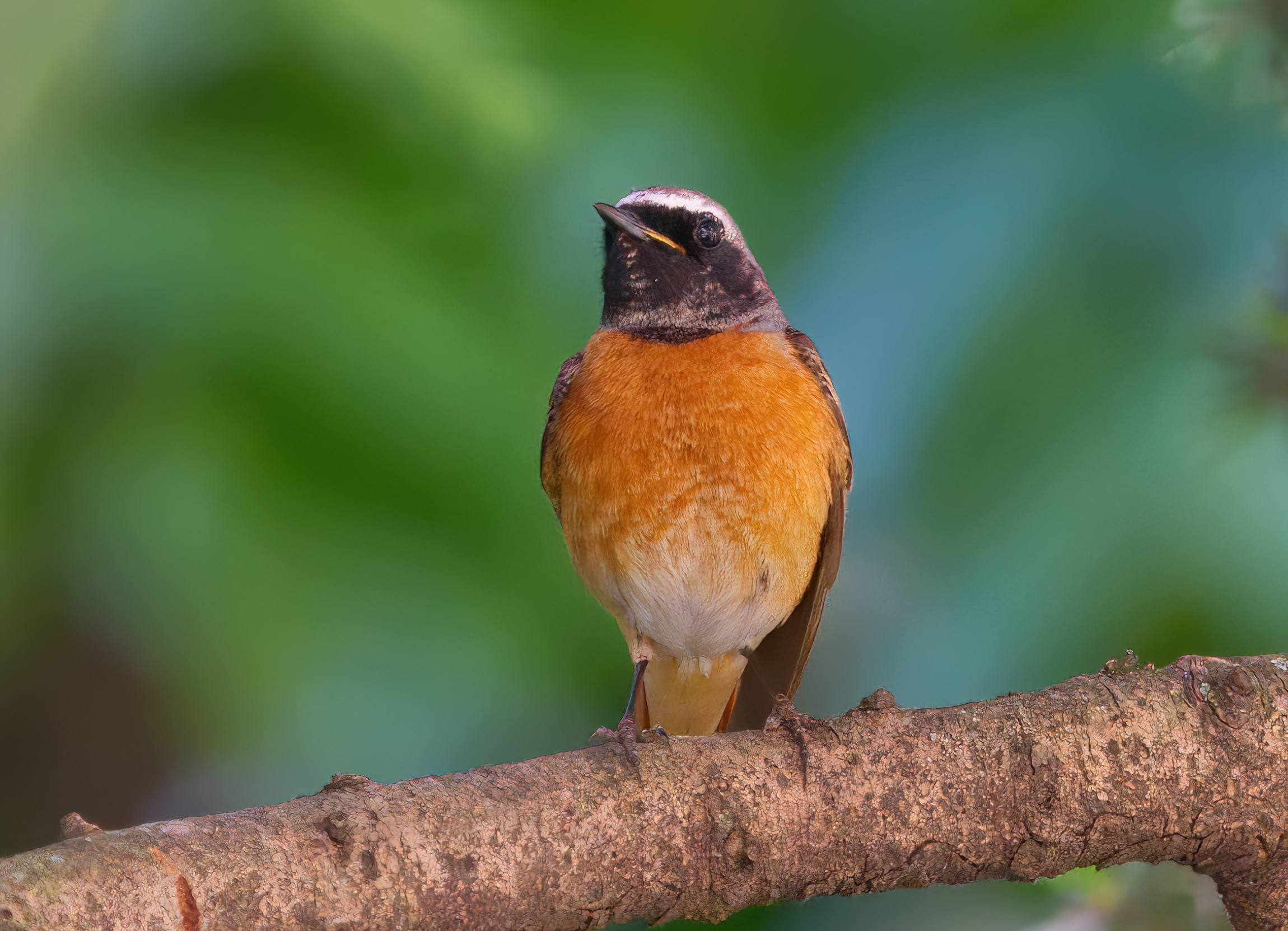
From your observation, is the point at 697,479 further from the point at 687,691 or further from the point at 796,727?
the point at 687,691

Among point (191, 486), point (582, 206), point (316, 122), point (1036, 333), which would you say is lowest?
point (191, 486)

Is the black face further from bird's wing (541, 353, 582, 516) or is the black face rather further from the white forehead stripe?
bird's wing (541, 353, 582, 516)

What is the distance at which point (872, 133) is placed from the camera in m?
3.32

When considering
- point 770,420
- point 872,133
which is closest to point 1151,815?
point 770,420

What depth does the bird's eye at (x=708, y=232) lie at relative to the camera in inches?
103

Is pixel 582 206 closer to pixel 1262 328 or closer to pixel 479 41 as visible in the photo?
pixel 479 41

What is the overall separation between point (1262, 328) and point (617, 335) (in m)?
1.37

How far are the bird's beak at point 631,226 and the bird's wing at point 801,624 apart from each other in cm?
36

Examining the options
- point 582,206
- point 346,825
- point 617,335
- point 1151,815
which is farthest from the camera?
point 582,206

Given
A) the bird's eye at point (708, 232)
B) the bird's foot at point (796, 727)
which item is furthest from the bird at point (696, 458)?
the bird's foot at point (796, 727)

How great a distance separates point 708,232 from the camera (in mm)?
2643

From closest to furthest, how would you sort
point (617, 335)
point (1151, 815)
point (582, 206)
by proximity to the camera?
point (1151, 815)
point (617, 335)
point (582, 206)

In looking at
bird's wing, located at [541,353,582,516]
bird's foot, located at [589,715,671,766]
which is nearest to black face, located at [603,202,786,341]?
bird's wing, located at [541,353,582,516]

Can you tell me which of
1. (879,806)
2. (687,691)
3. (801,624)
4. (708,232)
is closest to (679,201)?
(708,232)
